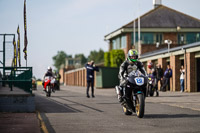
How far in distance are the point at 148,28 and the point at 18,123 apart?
5125cm

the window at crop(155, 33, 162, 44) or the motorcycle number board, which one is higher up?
the window at crop(155, 33, 162, 44)

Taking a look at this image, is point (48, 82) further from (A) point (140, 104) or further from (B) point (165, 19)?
(B) point (165, 19)

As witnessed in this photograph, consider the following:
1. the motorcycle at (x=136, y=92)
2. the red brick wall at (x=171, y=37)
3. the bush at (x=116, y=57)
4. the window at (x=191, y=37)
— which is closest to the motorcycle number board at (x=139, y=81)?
the motorcycle at (x=136, y=92)

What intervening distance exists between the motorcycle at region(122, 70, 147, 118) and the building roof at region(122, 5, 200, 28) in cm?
4890

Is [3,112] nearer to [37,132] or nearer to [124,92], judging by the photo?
[124,92]

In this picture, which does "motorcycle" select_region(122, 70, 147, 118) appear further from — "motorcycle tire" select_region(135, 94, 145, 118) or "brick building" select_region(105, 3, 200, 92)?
"brick building" select_region(105, 3, 200, 92)

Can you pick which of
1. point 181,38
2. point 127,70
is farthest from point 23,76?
point 181,38

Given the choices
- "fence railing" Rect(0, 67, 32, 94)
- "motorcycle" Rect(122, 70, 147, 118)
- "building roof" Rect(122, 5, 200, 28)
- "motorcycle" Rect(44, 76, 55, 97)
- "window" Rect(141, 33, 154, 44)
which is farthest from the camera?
"building roof" Rect(122, 5, 200, 28)

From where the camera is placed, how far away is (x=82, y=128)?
8312mm

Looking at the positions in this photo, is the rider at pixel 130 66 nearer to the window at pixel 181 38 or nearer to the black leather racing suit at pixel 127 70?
the black leather racing suit at pixel 127 70

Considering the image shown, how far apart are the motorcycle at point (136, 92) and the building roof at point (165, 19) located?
4890cm

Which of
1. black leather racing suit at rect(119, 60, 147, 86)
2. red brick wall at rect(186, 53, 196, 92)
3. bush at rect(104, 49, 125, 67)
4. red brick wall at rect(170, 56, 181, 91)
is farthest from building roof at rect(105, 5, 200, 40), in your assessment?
black leather racing suit at rect(119, 60, 147, 86)

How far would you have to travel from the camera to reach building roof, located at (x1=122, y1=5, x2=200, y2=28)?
59.8 meters

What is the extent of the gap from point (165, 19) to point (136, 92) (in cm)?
5223
